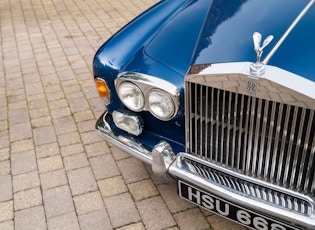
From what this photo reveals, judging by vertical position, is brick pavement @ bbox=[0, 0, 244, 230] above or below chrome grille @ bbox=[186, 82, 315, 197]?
below

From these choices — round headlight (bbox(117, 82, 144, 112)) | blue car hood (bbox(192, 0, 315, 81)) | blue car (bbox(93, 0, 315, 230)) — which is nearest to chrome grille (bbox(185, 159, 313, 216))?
blue car (bbox(93, 0, 315, 230))

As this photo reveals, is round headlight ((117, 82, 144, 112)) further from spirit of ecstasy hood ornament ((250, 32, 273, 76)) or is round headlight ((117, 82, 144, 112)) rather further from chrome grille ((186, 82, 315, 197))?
spirit of ecstasy hood ornament ((250, 32, 273, 76))

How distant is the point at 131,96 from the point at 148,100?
126 millimetres

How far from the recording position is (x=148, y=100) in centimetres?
201

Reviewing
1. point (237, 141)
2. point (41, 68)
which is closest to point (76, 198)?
point (237, 141)

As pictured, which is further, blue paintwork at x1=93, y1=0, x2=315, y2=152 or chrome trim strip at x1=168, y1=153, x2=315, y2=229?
blue paintwork at x1=93, y1=0, x2=315, y2=152

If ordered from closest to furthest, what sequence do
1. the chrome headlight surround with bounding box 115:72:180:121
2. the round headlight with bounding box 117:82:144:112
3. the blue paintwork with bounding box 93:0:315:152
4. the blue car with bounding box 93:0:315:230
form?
1. the blue car with bounding box 93:0:315:230
2. the blue paintwork with bounding box 93:0:315:152
3. the chrome headlight surround with bounding box 115:72:180:121
4. the round headlight with bounding box 117:82:144:112

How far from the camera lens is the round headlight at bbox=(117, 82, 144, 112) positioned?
2041 millimetres

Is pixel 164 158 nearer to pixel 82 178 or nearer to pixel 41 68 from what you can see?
pixel 82 178

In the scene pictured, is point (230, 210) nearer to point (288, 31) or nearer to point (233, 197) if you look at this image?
point (233, 197)

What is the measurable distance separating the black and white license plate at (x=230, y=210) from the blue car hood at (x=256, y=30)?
2.19 feet

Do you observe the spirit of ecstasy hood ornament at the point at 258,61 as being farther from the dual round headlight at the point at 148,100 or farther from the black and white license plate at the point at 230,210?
the black and white license plate at the point at 230,210

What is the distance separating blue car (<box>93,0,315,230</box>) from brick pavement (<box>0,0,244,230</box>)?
488mm

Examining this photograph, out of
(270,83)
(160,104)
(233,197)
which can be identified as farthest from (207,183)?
(270,83)
